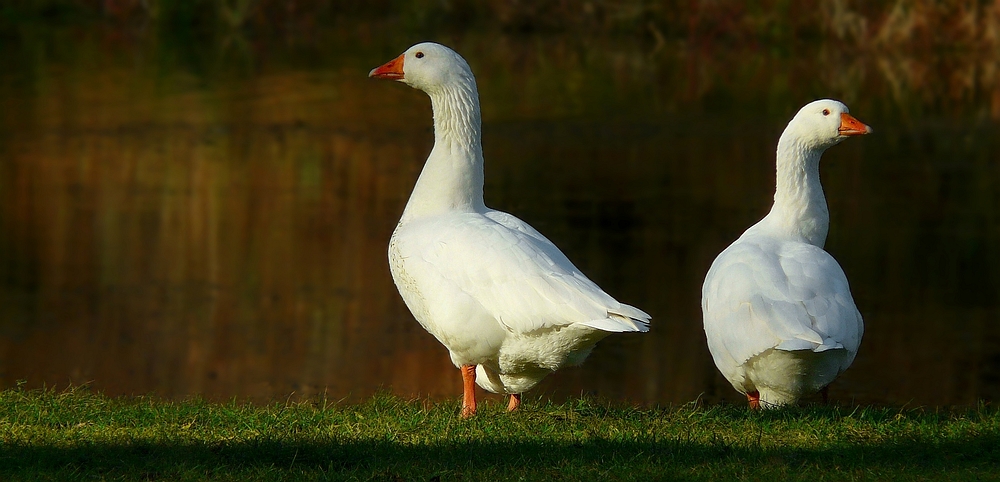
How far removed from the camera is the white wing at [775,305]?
6762mm

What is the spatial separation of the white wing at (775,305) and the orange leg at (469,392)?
1408 millimetres

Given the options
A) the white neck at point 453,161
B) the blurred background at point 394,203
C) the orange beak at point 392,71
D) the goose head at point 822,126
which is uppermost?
the orange beak at point 392,71

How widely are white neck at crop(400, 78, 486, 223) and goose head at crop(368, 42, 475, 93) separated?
0.04 metres

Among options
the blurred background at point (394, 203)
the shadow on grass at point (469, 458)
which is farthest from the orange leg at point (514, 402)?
the blurred background at point (394, 203)

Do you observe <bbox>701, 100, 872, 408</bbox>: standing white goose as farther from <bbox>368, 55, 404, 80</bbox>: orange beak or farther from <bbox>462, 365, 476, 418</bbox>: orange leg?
<bbox>368, 55, 404, 80</bbox>: orange beak

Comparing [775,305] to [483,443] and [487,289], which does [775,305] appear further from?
[483,443]

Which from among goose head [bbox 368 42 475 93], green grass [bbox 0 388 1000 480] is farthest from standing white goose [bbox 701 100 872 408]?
goose head [bbox 368 42 475 93]

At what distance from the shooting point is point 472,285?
688cm

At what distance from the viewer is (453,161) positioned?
7805 millimetres

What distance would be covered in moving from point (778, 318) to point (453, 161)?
7.36 feet

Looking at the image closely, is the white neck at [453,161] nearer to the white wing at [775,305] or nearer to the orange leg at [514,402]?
the orange leg at [514,402]

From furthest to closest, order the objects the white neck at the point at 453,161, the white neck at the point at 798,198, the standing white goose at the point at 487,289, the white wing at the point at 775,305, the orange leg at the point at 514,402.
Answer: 1. the white neck at the point at 798,198
2. the white neck at the point at 453,161
3. the orange leg at the point at 514,402
4. the white wing at the point at 775,305
5. the standing white goose at the point at 487,289

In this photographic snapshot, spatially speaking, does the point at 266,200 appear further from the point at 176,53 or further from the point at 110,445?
the point at 176,53

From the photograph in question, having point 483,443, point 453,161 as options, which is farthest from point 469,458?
point 453,161
